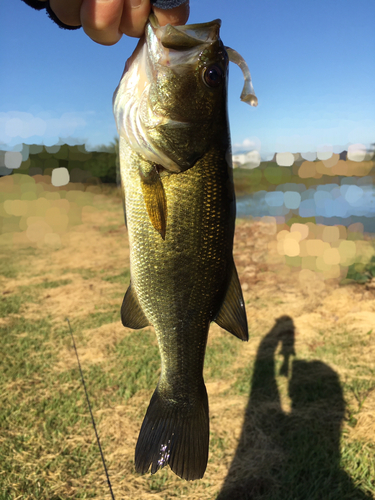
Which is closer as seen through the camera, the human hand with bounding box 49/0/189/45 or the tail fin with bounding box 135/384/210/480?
the human hand with bounding box 49/0/189/45

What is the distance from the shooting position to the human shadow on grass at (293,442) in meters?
3.67

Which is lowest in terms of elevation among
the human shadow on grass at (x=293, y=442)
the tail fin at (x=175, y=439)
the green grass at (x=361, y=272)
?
the human shadow on grass at (x=293, y=442)

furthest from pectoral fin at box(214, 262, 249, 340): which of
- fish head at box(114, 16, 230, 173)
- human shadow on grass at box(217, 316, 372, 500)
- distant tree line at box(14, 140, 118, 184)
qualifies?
distant tree line at box(14, 140, 118, 184)

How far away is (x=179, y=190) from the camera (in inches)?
64.7

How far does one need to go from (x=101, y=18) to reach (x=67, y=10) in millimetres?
206

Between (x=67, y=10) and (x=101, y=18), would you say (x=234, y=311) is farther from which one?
(x=67, y=10)

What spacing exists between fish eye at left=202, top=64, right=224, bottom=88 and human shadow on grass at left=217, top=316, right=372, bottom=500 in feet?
12.2

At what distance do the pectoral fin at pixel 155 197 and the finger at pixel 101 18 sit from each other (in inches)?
23.9

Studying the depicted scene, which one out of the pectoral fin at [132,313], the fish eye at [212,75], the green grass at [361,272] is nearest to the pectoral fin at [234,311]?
the pectoral fin at [132,313]

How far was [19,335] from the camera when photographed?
6.46 m

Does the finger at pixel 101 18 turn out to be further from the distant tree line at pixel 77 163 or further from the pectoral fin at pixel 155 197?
the distant tree line at pixel 77 163

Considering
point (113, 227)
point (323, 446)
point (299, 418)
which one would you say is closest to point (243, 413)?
point (299, 418)

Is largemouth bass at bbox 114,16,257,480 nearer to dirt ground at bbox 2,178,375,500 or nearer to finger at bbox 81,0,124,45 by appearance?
finger at bbox 81,0,124,45

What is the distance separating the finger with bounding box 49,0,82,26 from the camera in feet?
5.25
